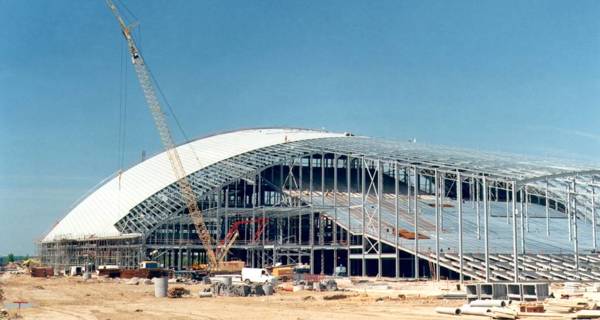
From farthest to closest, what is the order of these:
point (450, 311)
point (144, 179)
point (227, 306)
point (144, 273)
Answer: point (144, 179) < point (144, 273) < point (227, 306) < point (450, 311)

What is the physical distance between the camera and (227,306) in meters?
44.7

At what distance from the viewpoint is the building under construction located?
2859 inches

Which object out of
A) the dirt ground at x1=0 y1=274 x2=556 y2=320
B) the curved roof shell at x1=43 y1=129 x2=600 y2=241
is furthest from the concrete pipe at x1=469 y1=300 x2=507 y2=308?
the curved roof shell at x1=43 y1=129 x2=600 y2=241

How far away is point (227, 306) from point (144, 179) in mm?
54481

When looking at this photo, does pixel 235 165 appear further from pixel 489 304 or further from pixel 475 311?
pixel 475 311

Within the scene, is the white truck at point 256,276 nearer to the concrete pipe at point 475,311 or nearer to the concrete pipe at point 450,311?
the concrete pipe at point 450,311

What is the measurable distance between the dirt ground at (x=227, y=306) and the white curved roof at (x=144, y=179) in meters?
29.6

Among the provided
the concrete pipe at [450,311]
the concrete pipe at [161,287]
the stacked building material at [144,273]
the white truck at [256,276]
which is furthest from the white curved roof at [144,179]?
the concrete pipe at [450,311]

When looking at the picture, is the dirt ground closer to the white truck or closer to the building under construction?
the white truck

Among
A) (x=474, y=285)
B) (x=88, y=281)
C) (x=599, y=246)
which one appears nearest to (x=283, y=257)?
(x=88, y=281)

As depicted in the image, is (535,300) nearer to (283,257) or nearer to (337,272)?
(337,272)

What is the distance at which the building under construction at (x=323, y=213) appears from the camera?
2859 inches

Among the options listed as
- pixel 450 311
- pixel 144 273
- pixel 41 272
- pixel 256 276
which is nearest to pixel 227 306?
pixel 450 311

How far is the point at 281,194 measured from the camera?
88250 millimetres
